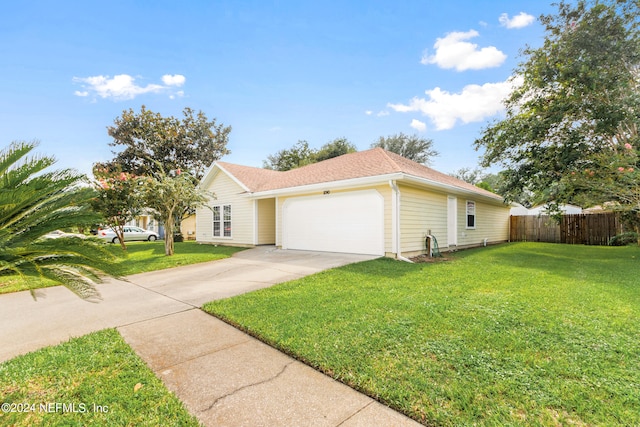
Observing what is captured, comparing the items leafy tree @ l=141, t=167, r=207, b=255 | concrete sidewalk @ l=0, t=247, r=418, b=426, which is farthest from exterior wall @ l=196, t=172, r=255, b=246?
concrete sidewalk @ l=0, t=247, r=418, b=426

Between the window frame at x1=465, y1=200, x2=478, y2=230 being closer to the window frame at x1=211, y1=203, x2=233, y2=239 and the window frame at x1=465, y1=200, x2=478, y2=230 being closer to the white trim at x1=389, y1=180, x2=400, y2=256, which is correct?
the white trim at x1=389, y1=180, x2=400, y2=256

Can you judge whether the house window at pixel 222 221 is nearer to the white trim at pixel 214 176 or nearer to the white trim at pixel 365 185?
the white trim at pixel 214 176

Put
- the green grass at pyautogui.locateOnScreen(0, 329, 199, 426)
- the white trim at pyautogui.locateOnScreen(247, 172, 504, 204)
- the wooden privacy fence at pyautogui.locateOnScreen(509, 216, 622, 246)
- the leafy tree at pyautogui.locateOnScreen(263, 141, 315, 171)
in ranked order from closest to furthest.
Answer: the green grass at pyautogui.locateOnScreen(0, 329, 199, 426) → the white trim at pyautogui.locateOnScreen(247, 172, 504, 204) → the wooden privacy fence at pyautogui.locateOnScreen(509, 216, 622, 246) → the leafy tree at pyautogui.locateOnScreen(263, 141, 315, 171)

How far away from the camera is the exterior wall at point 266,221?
13.7 m

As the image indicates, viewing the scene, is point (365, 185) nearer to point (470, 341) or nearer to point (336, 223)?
point (336, 223)

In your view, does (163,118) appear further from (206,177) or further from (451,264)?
(451,264)

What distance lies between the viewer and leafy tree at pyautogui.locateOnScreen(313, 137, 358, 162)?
2812cm

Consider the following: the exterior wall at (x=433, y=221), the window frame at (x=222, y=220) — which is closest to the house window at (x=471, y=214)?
the exterior wall at (x=433, y=221)

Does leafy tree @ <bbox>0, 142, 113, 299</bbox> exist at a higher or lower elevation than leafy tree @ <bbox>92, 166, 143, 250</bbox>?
lower

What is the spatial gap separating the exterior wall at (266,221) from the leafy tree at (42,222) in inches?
432

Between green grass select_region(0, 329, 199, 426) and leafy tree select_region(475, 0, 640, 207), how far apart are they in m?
13.6

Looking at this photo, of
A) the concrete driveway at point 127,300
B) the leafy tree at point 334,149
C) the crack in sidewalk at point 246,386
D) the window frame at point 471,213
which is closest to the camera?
the crack in sidewalk at point 246,386

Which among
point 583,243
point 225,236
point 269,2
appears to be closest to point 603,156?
point 583,243

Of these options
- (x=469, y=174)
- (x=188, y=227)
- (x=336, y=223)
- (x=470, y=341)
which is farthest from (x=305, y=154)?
(x=470, y=341)
